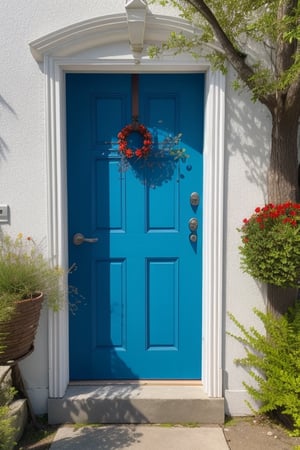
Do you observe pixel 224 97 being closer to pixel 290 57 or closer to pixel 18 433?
pixel 290 57

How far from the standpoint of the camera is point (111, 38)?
287cm

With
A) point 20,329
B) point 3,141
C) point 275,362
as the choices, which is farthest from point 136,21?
point 275,362

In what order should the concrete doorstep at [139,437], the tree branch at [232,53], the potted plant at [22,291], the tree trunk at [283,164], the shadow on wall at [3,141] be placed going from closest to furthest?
the tree branch at [232,53], the potted plant at [22,291], the concrete doorstep at [139,437], the tree trunk at [283,164], the shadow on wall at [3,141]

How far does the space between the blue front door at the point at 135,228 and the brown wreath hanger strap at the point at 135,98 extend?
16 millimetres

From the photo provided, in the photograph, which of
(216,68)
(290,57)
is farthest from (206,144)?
(290,57)

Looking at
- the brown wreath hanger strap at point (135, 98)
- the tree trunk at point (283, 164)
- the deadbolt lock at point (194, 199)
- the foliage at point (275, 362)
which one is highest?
the brown wreath hanger strap at point (135, 98)

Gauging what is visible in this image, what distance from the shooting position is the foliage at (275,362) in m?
2.72

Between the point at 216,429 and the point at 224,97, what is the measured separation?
2.18 meters

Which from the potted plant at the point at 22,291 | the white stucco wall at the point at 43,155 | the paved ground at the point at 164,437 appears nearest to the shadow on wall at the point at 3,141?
the white stucco wall at the point at 43,155

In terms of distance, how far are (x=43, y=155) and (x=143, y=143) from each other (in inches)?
27.0

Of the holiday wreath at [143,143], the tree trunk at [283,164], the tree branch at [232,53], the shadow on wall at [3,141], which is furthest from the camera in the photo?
the holiday wreath at [143,143]

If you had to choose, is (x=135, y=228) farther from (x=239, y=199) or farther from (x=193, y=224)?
(x=239, y=199)

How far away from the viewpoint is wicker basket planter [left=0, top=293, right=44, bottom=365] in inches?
100

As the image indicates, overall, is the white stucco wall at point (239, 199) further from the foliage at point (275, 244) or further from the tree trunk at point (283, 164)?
the foliage at point (275, 244)
